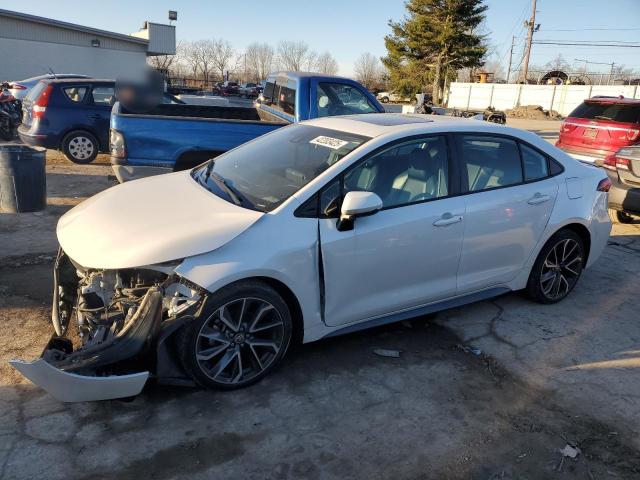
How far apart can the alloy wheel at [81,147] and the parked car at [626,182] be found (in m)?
9.18

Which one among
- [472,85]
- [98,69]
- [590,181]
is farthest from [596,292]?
[472,85]

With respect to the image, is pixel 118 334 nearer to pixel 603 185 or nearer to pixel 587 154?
pixel 603 185

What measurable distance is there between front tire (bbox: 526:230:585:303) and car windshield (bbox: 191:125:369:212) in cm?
209

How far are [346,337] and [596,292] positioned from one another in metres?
2.84

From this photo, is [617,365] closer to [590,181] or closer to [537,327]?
[537,327]

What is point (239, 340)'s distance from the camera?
10.6ft

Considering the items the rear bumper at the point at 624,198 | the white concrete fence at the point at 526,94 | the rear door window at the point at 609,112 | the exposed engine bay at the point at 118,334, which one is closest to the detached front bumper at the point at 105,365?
the exposed engine bay at the point at 118,334

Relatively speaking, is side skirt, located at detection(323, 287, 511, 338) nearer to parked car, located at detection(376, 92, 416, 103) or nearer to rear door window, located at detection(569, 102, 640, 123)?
rear door window, located at detection(569, 102, 640, 123)

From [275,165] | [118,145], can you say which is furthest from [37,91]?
[275,165]

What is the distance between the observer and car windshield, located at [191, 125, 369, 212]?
3588 millimetres

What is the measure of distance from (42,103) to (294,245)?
8.72 m

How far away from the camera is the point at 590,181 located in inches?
190

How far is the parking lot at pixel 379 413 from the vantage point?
273 centimetres

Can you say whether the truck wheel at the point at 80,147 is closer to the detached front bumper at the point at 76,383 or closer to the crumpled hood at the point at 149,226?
the crumpled hood at the point at 149,226
